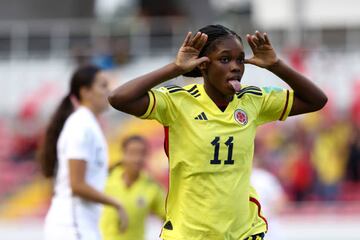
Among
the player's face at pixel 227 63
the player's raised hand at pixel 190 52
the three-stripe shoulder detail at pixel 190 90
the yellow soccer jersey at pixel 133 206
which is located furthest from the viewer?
the yellow soccer jersey at pixel 133 206

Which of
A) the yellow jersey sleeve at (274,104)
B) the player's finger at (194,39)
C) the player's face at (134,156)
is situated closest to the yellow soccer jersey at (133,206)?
the player's face at (134,156)

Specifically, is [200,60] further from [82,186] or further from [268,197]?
[268,197]

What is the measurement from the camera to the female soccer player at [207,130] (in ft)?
17.6

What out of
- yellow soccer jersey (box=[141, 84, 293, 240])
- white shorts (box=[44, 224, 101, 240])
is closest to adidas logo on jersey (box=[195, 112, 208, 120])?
yellow soccer jersey (box=[141, 84, 293, 240])

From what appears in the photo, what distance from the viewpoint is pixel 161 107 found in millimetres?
5414

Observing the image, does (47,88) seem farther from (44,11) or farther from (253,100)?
(253,100)

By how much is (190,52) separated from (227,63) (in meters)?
0.22

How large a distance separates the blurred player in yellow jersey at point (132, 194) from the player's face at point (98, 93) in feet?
5.42

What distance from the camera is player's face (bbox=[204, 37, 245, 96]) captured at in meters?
5.40

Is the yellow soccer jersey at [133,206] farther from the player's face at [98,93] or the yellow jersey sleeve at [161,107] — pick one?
the yellow jersey sleeve at [161,107]

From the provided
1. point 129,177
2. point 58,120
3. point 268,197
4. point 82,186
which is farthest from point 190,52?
point 268,197

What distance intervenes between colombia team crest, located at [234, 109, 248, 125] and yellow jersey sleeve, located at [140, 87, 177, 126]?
34 centimetres

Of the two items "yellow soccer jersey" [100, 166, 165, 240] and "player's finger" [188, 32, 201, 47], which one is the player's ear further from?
"yellow soccer jersey" [100, 166, 165, 240]

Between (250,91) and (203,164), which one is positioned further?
(250,91)
